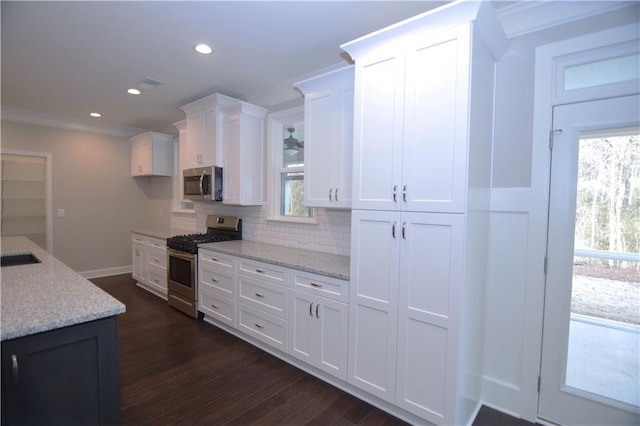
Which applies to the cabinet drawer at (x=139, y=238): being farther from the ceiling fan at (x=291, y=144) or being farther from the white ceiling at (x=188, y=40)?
the ceiling fan at (x=291, y=144)

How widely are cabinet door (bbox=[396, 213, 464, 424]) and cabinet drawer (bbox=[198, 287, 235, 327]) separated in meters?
1.87

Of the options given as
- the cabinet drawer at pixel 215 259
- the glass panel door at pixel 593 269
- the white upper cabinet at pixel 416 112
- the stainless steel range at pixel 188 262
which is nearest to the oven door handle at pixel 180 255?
the stainless steel range at pixel 188 262

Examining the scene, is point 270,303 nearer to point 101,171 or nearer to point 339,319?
point 339,319

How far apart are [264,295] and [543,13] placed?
2.88 metres

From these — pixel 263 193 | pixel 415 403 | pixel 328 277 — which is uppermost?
pixel 263 193

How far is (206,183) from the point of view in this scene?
12.8ft

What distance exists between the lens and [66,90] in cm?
372

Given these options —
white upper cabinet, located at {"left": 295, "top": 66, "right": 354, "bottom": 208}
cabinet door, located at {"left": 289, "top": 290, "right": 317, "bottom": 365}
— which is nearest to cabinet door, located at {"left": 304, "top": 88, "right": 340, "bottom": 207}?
white upper cabinet, located at {"left": 295, "top": 66, "right": 354, "bottom": 208}

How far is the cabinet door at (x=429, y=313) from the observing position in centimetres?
178

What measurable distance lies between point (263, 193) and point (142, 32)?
194 centimetres

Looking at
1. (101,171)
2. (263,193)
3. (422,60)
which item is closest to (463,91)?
(422,60)

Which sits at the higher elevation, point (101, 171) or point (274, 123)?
point (274, 123)

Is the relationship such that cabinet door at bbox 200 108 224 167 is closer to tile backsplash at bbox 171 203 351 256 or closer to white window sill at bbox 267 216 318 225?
tile backsplash at bbox 171 203 351 256

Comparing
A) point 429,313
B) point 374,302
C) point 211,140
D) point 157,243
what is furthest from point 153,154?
point 429,313
